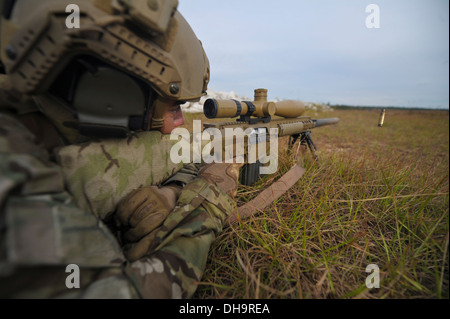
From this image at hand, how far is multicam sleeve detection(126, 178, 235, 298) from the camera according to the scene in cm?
107

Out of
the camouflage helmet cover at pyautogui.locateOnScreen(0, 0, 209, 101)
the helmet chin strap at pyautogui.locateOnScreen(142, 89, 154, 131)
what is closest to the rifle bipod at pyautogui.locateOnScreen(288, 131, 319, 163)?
the helmet chin strap at pyautogui.locateOnScreen(142, 89, 154, 131)

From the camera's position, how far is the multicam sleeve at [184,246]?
107 centimetres

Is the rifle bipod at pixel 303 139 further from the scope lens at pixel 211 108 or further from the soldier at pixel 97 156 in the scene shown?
the soldier at pixel 97 156

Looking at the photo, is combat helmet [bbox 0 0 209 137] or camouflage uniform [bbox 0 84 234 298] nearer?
camouflage uniform [bbox 0 84 234 298]

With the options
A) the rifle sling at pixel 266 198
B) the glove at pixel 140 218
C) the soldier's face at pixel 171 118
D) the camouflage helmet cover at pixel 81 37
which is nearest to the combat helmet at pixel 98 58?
the camouflage helmet cover at pixel 81 37

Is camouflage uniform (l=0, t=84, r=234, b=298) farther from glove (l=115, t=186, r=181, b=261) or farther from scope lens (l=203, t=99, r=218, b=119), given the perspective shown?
scope lens (l=203, t=99, r=218, b=119)

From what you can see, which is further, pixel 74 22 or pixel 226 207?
pixel 226 207

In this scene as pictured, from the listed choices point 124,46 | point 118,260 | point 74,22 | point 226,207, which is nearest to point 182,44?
point 124,46

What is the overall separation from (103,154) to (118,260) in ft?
2.15

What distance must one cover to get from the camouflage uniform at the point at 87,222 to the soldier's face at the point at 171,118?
16cm

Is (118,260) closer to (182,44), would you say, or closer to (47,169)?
(47,169)

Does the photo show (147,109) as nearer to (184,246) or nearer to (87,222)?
(87,222)

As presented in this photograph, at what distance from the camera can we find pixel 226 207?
1.66 metres
